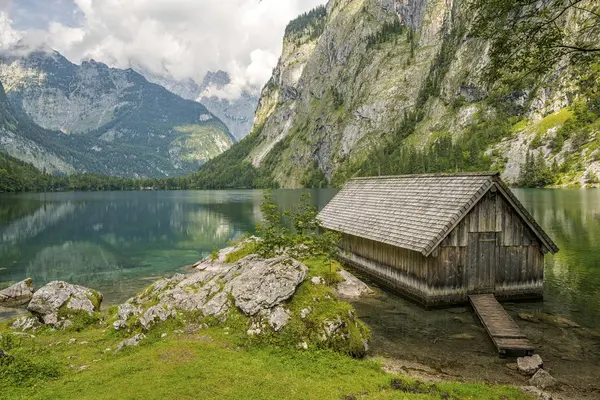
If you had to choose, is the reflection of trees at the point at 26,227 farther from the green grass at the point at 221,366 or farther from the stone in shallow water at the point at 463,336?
the stone in shallow water at the point at 463,336

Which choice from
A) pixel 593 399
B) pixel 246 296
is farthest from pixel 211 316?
pixel 593 399

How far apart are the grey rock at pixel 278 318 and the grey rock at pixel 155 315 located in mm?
4843

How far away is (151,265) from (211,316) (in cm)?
3099

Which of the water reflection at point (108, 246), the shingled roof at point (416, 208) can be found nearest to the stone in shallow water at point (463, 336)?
the shingled roof at point (416, 208)

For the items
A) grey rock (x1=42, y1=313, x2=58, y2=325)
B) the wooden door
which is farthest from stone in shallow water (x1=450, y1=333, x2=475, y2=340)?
grey rock (x1=42, y1=313, x2=58, y2=325)

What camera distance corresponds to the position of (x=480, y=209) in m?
23.3

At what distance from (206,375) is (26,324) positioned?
13568mm

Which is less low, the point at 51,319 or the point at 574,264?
the point at 574,264

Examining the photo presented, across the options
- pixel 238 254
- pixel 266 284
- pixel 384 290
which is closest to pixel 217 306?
pixel 266 284

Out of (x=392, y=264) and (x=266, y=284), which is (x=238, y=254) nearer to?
(x=392, y=264)

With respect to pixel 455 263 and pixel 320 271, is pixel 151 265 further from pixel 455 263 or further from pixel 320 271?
pixel 455 263

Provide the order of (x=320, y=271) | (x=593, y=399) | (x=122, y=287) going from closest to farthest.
A: (x=593, y=399) → (x=320, y=271) → (x=122, y=287)

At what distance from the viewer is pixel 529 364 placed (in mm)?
15562

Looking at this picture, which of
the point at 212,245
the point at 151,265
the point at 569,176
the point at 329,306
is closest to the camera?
the point at 329,306
